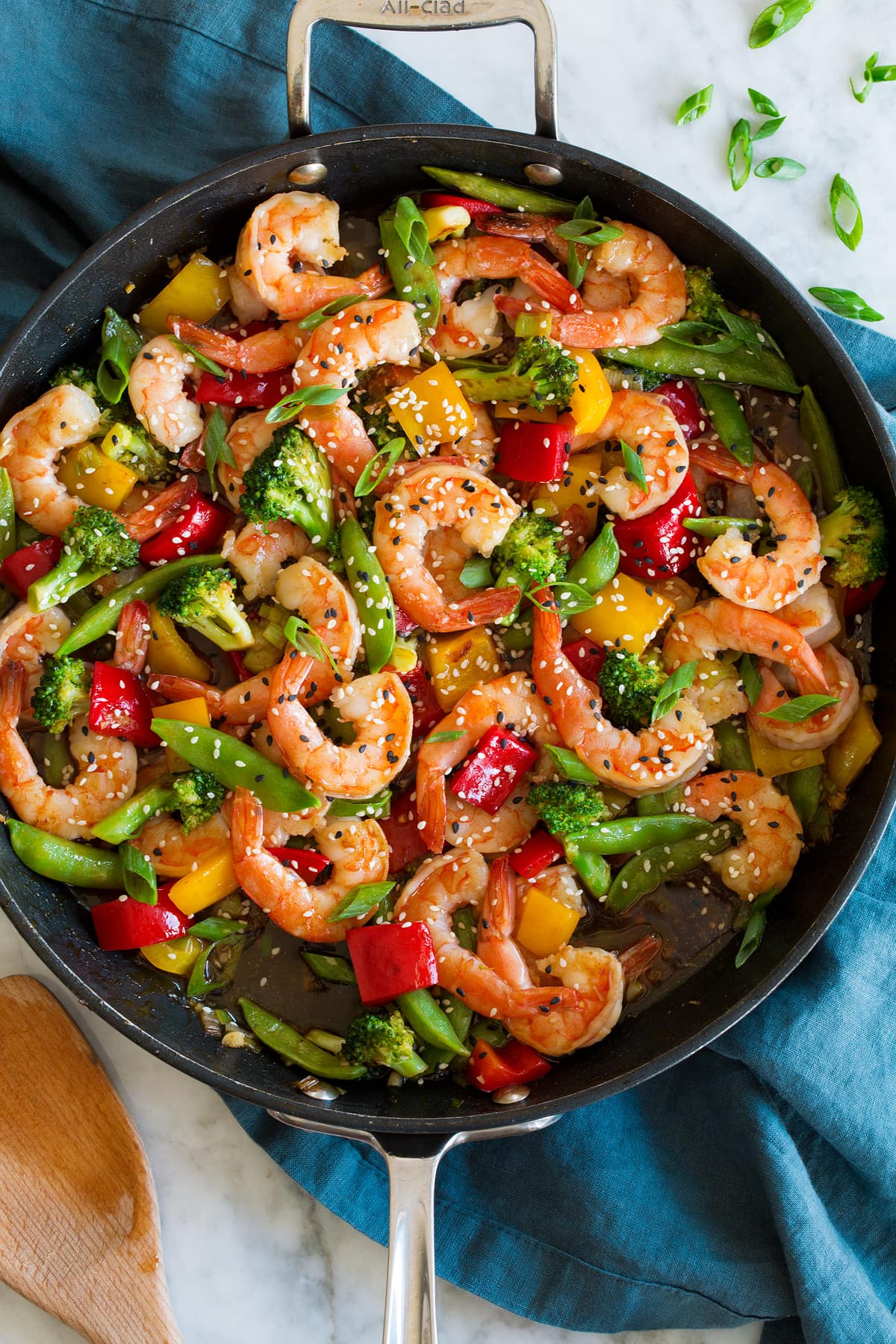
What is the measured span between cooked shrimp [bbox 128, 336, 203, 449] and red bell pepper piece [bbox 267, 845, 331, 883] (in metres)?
1.24

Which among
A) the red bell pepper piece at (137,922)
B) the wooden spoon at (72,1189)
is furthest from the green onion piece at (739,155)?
the wooden spoon at (72,1189)

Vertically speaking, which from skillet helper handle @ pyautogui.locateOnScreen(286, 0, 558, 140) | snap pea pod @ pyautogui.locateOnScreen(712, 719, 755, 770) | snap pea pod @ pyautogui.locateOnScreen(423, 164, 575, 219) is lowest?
snap pea pod @ pyautogui.locateOnScreen(712, 719, 755, 770)

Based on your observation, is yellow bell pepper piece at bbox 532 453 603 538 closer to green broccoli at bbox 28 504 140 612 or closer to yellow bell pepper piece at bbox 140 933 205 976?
green broccoli at bbox 28 504 140 612

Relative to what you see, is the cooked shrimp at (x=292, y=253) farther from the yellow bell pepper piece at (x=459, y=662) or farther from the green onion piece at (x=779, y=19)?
the green onion piece at (x=779, y=19)

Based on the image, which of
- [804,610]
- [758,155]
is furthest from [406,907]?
[758,155]

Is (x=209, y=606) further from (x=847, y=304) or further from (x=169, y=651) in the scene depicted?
(x=847, y=304)

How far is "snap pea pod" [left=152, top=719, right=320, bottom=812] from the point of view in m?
3.26

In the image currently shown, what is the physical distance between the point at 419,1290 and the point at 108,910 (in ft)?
4.46

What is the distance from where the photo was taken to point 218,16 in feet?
11.8

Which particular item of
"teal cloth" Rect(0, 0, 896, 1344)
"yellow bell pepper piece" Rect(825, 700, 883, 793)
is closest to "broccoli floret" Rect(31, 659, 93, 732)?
"teal cloth" Rect(0, 0, 896, 1344)

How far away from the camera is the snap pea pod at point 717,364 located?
3.41 meters

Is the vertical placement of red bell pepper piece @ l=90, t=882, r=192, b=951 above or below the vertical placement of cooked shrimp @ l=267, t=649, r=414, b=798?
below

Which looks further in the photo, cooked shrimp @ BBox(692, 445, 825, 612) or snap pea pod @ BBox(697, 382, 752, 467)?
snap pea pod @ BBox(697, 382, 752, 467)

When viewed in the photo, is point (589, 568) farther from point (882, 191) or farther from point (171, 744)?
point (882, 191)
